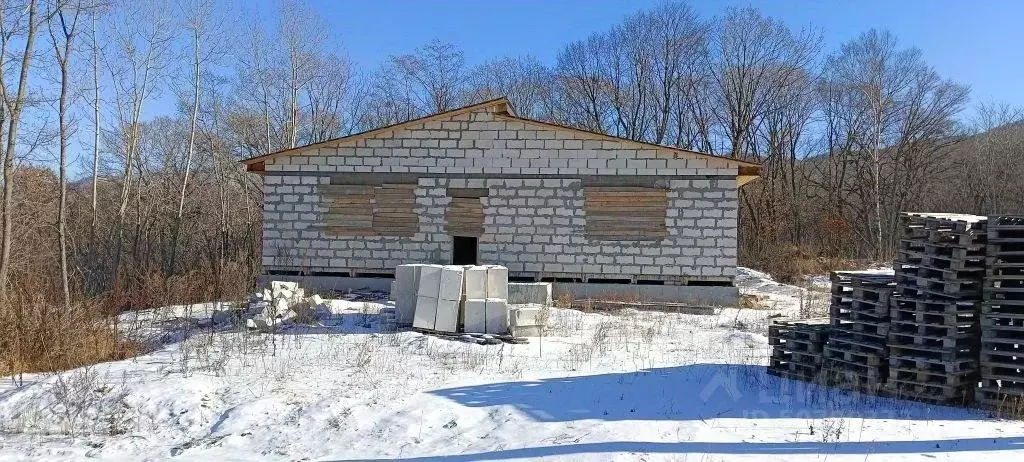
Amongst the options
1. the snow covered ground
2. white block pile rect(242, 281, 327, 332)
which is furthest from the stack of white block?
white block pile rect(242, 281, 327, 332)

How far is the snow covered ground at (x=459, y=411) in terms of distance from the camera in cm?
651

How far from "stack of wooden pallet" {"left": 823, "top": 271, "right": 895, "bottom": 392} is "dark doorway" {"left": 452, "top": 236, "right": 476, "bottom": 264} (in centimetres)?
1001

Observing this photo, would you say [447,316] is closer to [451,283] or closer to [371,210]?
[451,283]

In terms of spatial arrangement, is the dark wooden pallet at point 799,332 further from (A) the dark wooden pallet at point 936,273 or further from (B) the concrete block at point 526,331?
(B) the concrete block at point 526,331

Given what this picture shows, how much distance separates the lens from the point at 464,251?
17.7 metres

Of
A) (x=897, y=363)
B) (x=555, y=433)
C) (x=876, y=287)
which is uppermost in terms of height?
(x=876, y=287)

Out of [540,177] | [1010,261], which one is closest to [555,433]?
[1010,261]

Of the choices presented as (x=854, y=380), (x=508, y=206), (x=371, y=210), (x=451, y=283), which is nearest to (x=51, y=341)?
(x=451, y=283)

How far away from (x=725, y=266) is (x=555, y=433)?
10359 mm

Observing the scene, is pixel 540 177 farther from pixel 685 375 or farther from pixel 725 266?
pixel 685 375

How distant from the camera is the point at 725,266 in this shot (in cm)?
1611

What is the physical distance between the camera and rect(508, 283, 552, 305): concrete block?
14.5m

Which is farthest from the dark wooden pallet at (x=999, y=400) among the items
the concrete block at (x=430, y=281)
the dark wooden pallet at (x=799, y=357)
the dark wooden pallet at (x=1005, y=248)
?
the concrete block at (x=430, y=281)

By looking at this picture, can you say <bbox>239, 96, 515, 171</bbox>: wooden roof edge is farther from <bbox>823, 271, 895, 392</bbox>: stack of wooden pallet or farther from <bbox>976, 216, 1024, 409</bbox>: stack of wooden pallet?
<bbox>976, 216, 1024, 409</bbox>: stack of wooden pallet
